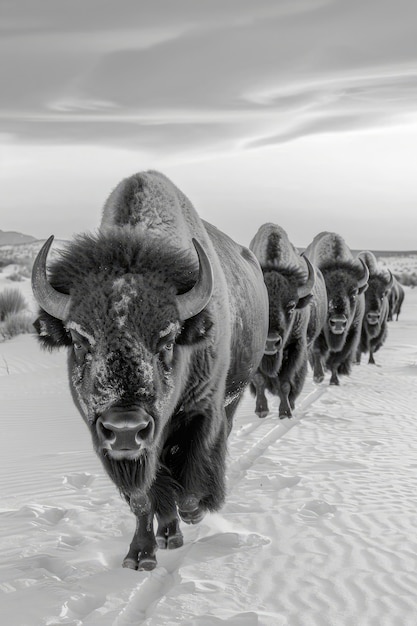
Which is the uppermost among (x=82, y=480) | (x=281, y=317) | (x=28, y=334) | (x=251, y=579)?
(x=281, y=317)

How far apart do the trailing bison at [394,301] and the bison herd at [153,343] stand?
61.5 ft

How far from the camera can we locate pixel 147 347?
3648 mm

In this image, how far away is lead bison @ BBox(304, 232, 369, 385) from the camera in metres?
11.6

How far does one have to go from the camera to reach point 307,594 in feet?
12.4

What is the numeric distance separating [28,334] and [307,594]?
13896 millimetres

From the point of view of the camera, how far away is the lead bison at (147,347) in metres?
3.52

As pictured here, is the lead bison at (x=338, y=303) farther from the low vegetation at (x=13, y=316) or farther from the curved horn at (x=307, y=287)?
the low vegetation at (x=13, y=316)

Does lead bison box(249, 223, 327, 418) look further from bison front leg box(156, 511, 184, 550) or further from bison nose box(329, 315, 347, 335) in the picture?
bison front leg box(156, 511, 184, 550)

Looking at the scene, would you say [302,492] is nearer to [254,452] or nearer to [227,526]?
[227,526]

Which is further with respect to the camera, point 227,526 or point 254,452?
point 254,452

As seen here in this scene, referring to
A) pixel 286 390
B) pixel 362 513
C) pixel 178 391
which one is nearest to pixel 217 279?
pixel 178 391

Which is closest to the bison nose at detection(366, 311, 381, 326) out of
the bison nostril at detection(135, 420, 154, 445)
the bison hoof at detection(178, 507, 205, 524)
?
the bison hoof at detection(178, 507, 205, 524)

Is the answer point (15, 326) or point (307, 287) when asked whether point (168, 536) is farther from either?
point (15, 326)

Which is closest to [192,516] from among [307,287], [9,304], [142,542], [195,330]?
[142,542]
